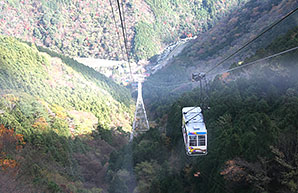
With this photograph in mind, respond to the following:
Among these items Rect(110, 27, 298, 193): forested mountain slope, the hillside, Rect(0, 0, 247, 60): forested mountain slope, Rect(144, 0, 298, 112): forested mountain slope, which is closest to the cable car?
Rect(110, 27, 298, 193): forested mountain slope

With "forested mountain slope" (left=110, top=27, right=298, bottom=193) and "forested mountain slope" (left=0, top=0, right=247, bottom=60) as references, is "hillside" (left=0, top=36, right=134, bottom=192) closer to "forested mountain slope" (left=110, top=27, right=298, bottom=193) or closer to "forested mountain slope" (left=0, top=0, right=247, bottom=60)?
"forested mountain slope" (left=110, top=27, right=298, bottom=193)

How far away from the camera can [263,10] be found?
81.8m

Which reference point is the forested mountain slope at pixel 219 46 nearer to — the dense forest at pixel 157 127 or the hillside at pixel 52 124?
the dense forest at pixel 157 127

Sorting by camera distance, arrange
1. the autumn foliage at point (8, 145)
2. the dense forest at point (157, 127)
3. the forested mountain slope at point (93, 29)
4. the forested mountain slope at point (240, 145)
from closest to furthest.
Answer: the forested mountain slope at point (240, 145) → the dense forest at point (157, 127) → the autumn foliage at point (8, 145) → the forested mountain slope at point (93, 29)

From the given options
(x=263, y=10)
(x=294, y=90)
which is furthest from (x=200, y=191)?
(x=263, y=10)

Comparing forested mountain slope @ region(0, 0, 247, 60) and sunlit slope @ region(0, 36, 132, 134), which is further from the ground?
forested mountain slope @ region(0, 0, 247, 60)

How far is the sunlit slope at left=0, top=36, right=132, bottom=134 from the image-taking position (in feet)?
166

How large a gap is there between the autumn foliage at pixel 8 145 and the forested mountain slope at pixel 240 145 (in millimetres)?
10666

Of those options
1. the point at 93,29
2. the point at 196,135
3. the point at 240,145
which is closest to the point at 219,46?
the point at 240,145

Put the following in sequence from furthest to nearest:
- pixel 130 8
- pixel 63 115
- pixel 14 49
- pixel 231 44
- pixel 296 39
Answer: pixel 130 8, pixel 231 44, pixel 14 49, pixel 63 115, pixel 296 39

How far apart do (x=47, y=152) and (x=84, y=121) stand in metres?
21.2

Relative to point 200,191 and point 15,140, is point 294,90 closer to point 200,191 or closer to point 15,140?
point 200,191

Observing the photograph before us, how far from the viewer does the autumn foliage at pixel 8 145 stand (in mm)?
24931

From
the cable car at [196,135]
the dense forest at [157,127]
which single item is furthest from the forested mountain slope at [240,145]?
the cable car at [196,135]
